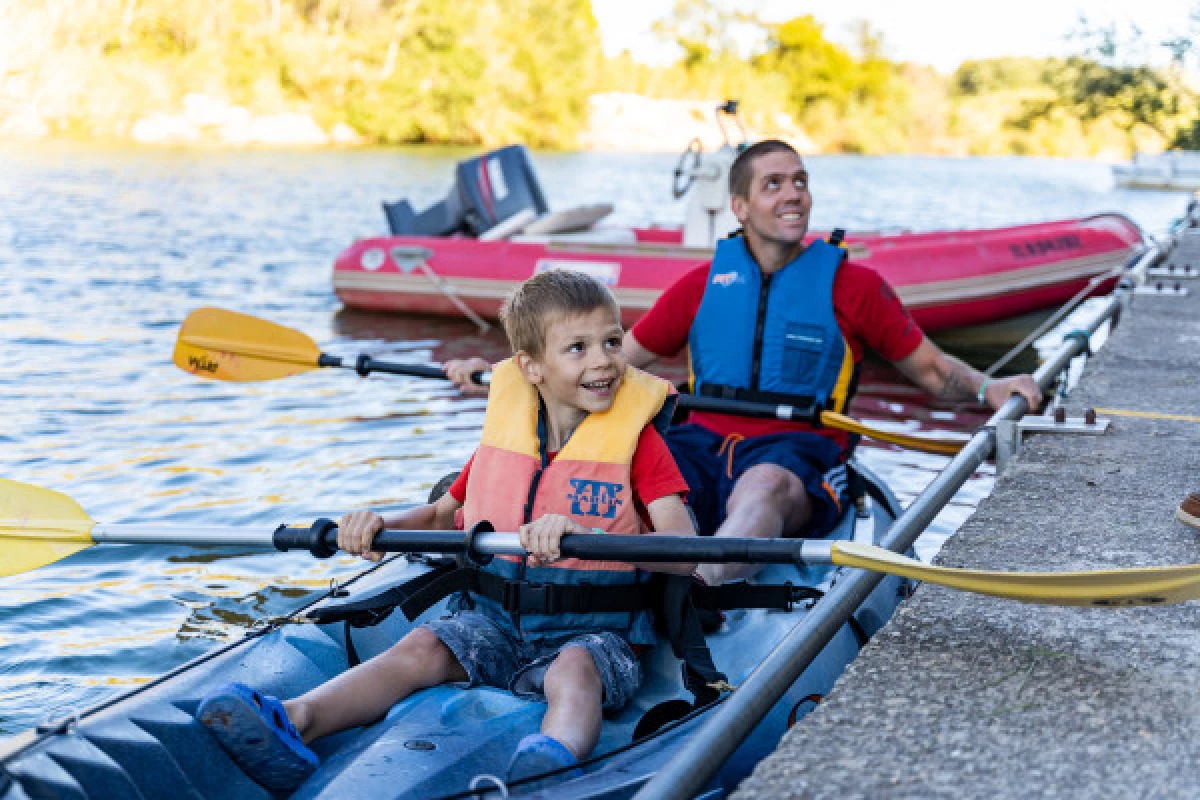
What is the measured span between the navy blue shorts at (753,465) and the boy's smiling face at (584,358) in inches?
28.2

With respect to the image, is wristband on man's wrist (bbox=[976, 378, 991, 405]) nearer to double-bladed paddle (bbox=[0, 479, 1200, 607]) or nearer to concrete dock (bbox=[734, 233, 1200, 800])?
concrete dock (bbox=[734, 233, 1200, 800])

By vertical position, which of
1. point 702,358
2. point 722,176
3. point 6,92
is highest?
point 6,92

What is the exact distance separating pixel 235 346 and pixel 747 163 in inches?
82.9

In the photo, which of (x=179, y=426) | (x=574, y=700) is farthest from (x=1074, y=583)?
(x=179, y=426)

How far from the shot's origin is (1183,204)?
23.6 m

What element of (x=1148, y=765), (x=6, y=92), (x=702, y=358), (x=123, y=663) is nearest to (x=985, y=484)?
(x=702, y=358)

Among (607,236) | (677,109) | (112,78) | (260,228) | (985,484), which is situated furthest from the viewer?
(677,109)

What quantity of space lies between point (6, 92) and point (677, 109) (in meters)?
26.1

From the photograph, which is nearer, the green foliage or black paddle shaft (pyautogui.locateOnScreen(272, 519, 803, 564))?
black paddle shaft (pyautogui.locateOnScreen(272, 519, 803, 564))

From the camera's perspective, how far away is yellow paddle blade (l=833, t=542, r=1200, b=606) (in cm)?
198

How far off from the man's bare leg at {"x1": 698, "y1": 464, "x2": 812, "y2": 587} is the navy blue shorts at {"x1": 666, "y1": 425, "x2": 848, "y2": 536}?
0.13ft

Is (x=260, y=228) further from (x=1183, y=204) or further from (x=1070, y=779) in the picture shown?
(x=1183, y=204)

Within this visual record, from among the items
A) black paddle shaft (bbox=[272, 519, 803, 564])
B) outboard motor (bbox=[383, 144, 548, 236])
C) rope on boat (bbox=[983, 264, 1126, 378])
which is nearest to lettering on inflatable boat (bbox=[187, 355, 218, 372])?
black paddle shaft (bbox=[272, 519, 803, 564])

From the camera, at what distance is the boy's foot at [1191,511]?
2752 millimetres
